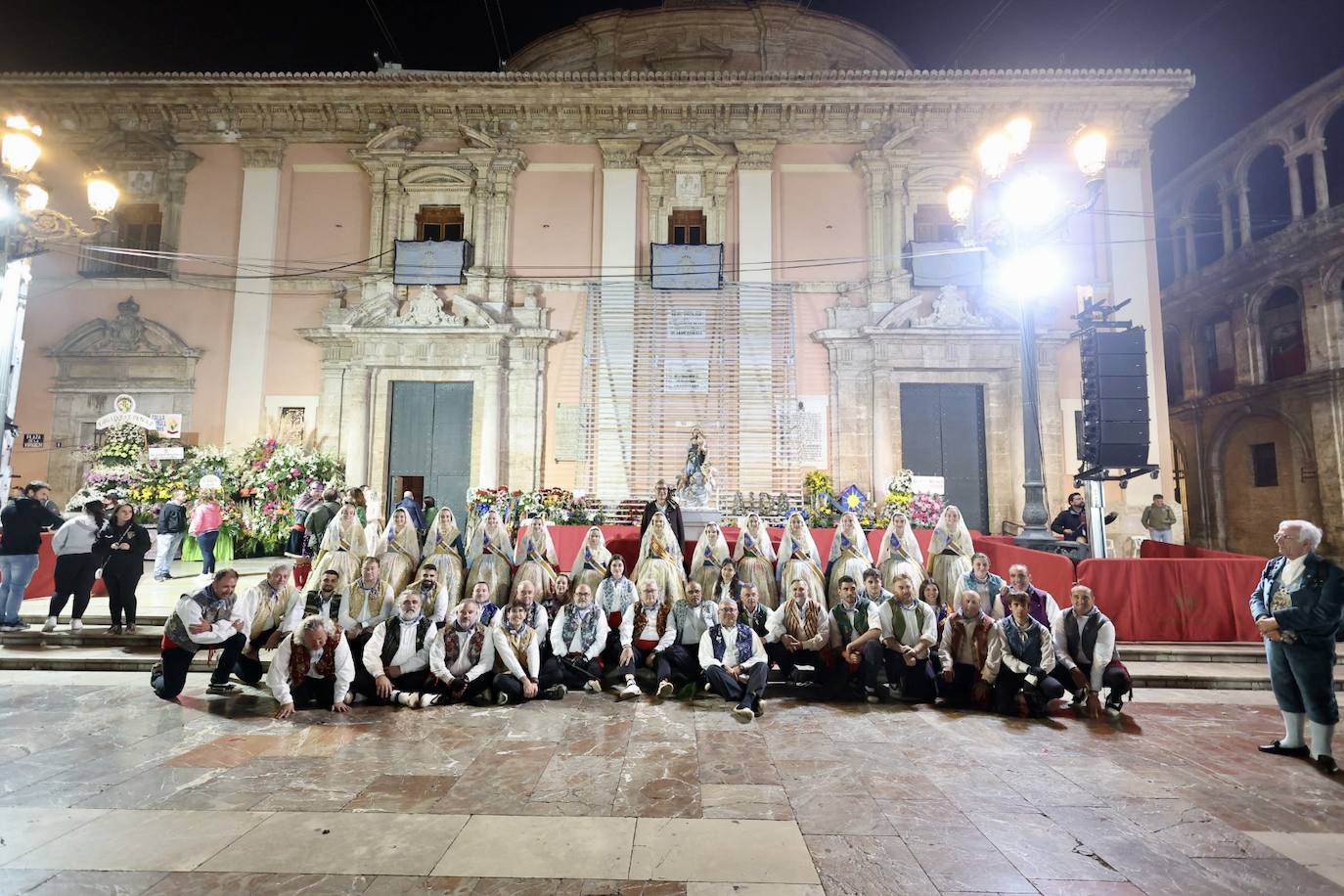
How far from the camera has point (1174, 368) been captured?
65.2 feet

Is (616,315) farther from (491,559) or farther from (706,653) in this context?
(706,653)

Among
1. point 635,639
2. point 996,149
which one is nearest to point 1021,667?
point 635,639

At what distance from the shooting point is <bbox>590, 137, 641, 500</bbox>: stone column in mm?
12758

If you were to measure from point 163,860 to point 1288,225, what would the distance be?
2281 centimetres

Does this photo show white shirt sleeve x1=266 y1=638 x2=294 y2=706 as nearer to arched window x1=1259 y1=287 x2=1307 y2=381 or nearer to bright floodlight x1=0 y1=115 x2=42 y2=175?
bright floodlight x1=0 y1=115 x2=42 y2=175

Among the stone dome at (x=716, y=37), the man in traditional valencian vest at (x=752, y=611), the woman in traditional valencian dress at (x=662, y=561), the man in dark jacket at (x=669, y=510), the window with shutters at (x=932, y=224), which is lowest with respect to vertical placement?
the man in traditional valencian vest at (x=752, y=611)

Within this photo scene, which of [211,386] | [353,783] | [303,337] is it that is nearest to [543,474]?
[303,337]

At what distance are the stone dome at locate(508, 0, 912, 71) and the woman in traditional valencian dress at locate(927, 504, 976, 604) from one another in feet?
41.5

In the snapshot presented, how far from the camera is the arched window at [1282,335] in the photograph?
1562 cm

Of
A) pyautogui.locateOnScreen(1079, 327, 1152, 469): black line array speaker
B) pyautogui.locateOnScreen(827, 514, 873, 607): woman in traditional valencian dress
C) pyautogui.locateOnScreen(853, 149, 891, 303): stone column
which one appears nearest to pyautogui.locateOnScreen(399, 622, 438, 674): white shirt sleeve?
pyautogui.locateOnScreen(827, 514, 873, 607): woman in traditional valencian dress

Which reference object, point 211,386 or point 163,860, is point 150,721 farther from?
point 211,386

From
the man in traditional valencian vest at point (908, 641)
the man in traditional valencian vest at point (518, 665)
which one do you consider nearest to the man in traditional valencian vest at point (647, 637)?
the man in traditional valencian vest at point (518, 665)

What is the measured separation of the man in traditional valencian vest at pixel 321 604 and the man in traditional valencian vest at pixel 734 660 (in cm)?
333

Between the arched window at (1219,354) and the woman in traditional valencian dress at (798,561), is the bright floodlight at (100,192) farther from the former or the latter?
the arched window at (1219,354)
